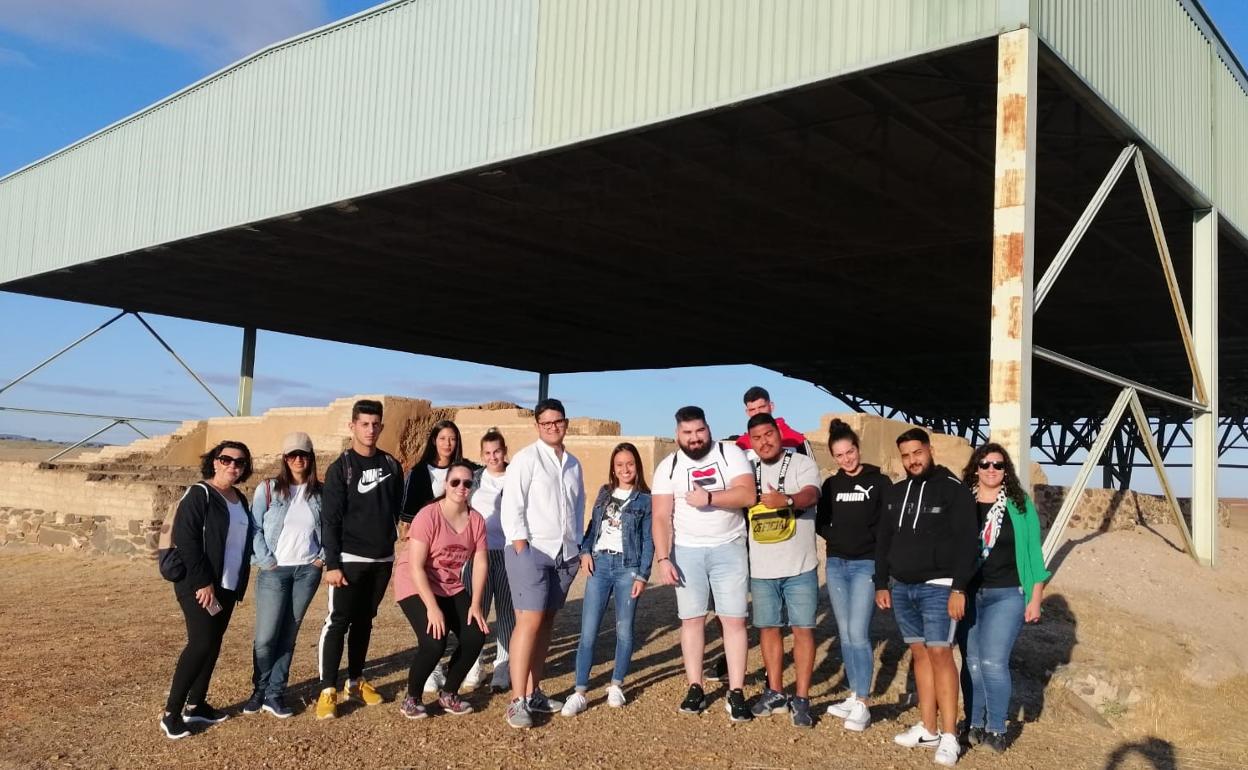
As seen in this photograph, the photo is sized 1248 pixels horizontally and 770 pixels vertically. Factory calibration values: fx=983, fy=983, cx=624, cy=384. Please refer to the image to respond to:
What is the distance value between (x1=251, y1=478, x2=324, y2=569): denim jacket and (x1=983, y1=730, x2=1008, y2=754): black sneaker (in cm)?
372

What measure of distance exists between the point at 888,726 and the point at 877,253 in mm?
12241

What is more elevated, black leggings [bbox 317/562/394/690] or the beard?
the beard

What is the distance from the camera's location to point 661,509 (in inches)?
214

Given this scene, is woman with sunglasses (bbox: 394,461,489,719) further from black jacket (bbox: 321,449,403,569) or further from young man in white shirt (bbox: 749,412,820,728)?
young man in white shirt (bbox: 749,412,820,728)

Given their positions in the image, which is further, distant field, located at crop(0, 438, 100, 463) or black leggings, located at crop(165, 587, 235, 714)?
distant field, located at crop(0, 438, 100, 463)

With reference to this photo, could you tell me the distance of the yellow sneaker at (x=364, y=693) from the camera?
5637 millimetres

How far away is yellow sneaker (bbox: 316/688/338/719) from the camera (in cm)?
534

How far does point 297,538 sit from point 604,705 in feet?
6.59

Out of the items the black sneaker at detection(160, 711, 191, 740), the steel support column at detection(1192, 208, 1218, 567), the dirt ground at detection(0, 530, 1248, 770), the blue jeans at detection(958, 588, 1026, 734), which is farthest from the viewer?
the steel support column at detection(1192, 208, 1218, 567)

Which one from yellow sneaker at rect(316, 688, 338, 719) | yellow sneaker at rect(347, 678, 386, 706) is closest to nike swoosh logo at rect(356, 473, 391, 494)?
yellow sneaker at rect(316, 688, 338, 719)

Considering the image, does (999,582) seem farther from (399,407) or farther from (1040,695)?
(399,407)

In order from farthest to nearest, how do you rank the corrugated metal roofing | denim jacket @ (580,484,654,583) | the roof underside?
the roof underside < the corrugated metal roofing < denim jacket @ (580,484,654,583)

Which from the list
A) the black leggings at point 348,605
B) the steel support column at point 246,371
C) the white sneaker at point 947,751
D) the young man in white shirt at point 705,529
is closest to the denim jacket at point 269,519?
the black leggings at point 348,605

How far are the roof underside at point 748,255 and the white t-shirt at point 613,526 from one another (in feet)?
16.8
